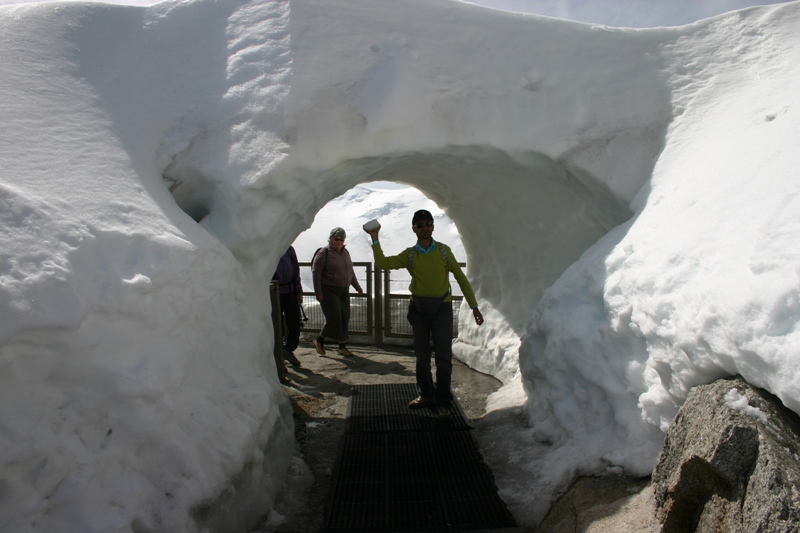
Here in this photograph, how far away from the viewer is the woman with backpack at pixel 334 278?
7348 millimetres

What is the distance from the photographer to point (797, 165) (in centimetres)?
315

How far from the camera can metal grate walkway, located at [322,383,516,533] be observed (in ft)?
11.5

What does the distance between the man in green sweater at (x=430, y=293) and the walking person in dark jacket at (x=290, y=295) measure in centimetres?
229

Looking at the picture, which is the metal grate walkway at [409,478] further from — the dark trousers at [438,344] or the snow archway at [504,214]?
the snow archway at [504,214]

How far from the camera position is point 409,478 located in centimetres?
409

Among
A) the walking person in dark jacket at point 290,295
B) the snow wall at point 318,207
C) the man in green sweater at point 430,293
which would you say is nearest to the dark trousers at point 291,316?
the walking person in dark jacket at point 290,295

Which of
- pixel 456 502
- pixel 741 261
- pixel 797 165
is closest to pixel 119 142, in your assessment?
pixel 456 502

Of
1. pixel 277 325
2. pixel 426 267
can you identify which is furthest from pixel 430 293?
pixel 277 325

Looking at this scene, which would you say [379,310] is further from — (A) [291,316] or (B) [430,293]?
(B) [430,293]

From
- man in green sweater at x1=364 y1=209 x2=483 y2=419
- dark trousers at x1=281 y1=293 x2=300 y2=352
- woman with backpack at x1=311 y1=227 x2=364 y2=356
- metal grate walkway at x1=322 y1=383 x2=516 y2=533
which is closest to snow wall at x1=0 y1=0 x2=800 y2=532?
metal grate walkway at x1=322 y1=383 x2=516 y2=533

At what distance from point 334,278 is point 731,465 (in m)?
5.60

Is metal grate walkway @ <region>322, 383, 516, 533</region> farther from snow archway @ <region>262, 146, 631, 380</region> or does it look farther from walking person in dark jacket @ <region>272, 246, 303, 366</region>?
walking person in dark jacket @ <region>272, 246, 303, 366</region>

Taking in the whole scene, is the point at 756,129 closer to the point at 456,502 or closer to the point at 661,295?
the point at 661,295

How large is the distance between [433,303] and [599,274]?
5.11 feet
